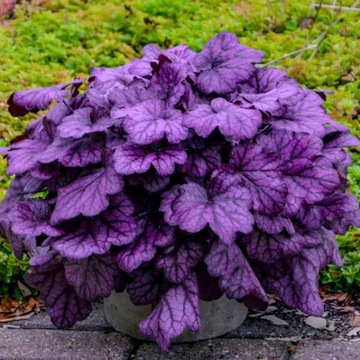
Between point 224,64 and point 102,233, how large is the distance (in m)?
0.75

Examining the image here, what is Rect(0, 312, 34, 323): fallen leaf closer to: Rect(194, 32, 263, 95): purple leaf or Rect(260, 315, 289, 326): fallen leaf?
Rect(260, 315, 289, 326): fallen leaf

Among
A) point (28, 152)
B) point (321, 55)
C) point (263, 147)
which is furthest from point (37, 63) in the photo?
point (263, 147)

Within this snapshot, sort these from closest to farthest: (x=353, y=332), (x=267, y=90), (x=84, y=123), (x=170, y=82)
Result: 1. (x=84, y=123)
2. (x=170, y=82)
3. (x=267, y=90)
4. (x=353, y=332)

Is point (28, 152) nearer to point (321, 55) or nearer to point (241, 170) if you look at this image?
point (241, 170)

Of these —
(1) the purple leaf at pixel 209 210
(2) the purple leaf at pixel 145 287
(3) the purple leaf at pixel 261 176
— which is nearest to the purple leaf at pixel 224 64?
(3) the purple leaf at pixel 261 176

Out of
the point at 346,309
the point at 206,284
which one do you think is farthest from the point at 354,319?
the point at 206,284

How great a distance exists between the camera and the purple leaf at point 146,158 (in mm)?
2252

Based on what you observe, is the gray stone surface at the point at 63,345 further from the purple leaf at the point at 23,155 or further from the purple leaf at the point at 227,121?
the purple leaf at the point at 227,121

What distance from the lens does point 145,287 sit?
2406mm

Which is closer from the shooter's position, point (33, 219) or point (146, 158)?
point (146, 158)

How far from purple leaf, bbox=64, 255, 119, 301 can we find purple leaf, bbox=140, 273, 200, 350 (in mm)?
165

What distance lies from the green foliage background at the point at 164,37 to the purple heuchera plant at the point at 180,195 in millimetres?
1469

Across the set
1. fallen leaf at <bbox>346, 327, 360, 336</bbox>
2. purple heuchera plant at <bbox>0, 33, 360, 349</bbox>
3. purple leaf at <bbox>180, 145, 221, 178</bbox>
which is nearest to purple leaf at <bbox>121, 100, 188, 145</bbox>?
purple heuchera plant at <bbox>0, 33, 360, 349</bbox>

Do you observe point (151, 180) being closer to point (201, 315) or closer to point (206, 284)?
point (206, 284)
